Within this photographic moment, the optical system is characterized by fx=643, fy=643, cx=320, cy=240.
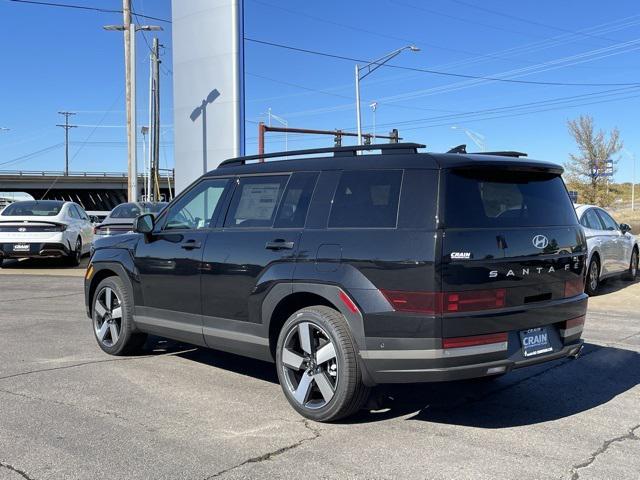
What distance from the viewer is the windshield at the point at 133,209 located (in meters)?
16.5

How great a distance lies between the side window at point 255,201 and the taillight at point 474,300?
171 centimetres

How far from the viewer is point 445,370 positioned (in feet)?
→ 13.5

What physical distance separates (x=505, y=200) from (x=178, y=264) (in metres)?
2.91

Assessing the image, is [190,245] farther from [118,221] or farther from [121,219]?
[121,219]

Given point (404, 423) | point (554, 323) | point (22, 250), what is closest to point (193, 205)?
point (404, 423)

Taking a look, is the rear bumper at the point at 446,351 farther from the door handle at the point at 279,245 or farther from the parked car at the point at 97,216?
the parked car at the point at 97,216

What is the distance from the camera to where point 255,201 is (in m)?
5.46

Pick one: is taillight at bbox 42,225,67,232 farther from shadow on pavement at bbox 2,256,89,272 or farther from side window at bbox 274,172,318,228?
side window at bbox 274,172,318,228

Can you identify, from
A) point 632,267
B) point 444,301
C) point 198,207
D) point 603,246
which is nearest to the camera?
point 444,301

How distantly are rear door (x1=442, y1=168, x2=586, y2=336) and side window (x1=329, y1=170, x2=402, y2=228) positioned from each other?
0.39 m

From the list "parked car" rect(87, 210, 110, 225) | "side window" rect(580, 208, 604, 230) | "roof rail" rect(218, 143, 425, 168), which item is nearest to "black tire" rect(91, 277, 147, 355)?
"roof rail" rect(218, 143, 425, 168)

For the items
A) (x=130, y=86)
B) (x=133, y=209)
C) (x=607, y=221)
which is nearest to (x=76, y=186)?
(x=130, y=86)

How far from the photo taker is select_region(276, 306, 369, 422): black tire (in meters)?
4.41

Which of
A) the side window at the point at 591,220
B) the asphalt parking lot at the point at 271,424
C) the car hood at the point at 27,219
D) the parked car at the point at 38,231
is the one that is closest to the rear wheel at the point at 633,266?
the side window at the point at 591,220
